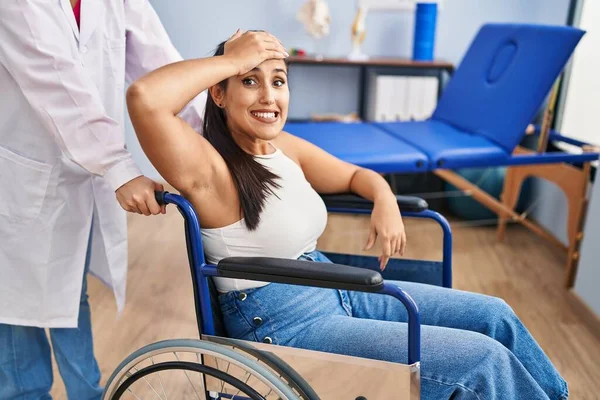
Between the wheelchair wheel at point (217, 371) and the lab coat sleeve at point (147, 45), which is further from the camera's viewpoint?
the lab coat sleeve at point (147, 45)

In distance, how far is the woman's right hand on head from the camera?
116 cm

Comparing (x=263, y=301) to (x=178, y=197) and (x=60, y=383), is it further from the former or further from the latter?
(x=60, y=383)

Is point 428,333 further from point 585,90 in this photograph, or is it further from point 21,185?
point 585,90

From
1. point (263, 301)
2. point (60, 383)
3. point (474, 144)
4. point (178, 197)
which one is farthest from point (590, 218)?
point (60, 383)

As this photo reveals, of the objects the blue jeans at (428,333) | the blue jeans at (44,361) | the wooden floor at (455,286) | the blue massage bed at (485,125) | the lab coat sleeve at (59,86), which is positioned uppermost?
the lab coat sleeve at (59,86)

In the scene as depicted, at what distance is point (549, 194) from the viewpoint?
2.99m

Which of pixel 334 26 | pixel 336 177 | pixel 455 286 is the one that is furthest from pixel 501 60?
pixel 336 177

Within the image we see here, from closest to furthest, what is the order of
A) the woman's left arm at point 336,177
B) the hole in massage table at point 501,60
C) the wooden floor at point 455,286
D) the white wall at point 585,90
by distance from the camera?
1. the woman's left arm at point 336,177
2. the wooden floor at point 455,286
3. the hole in massage table at point 501,60
4. the white wall at point 585,90

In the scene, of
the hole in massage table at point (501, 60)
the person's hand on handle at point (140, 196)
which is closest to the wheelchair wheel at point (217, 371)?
the person's hand on handle at point (140, 196)

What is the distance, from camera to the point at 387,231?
4.31ft

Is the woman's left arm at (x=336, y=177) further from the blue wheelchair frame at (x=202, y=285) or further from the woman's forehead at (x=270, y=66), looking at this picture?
the blue wheelchair frame at (x=202, y=285)

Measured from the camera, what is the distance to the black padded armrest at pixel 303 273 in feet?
3.28

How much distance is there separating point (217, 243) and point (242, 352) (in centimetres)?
23

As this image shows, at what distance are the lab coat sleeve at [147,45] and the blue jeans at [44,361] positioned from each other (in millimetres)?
470
